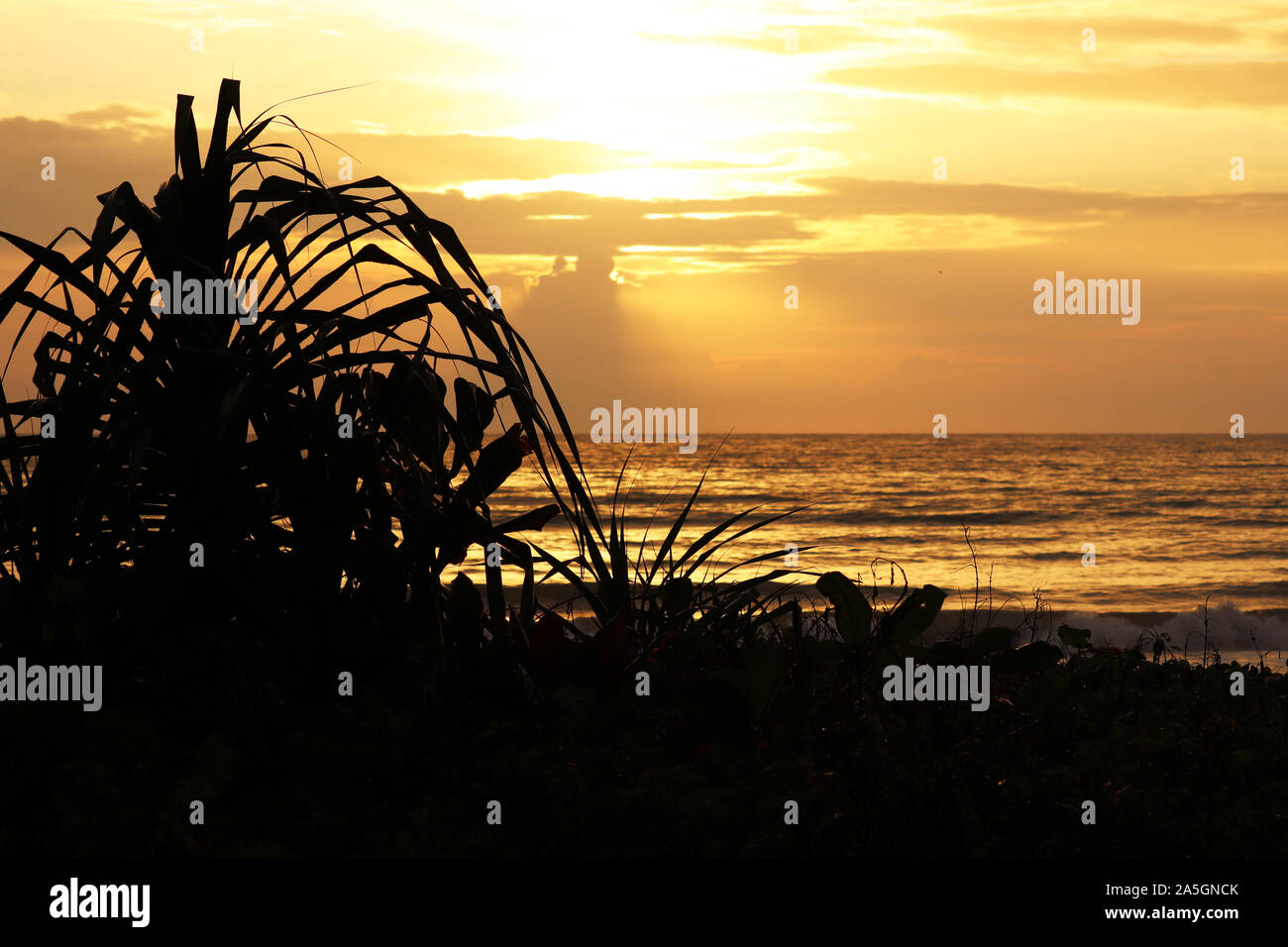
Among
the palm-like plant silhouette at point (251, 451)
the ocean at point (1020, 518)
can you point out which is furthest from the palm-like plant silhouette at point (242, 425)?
the ocean at point (1020, 518)

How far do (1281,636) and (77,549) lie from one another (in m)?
11.9

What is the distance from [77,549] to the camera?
9.77 ft

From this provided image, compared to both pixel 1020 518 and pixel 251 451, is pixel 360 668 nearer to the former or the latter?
pixel 251 451

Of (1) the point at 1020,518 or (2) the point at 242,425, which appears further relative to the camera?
(1) the point at 1020,518

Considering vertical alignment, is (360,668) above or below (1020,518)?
above

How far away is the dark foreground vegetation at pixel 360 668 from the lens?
2738 millimetres

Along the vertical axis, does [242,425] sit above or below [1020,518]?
above

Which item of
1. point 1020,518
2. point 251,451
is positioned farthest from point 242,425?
point 1020,518

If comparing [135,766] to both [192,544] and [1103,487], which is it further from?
[1103,487]

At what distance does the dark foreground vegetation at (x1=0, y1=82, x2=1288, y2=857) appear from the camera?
2.74m

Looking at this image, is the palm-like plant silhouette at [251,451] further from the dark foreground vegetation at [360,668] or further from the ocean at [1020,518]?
the ocean at [1020,518]

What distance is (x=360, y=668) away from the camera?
11.0ft
